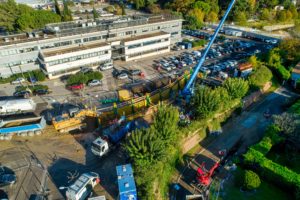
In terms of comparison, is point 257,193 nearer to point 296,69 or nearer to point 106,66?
point 296,69

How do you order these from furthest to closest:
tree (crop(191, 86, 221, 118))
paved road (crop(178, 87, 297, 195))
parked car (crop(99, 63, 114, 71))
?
1. parked car (crop(99, 63, 114, 71))
2. tree (crop(191, 86, 221, 118))
3. paved road (crop(178, 87, 297, 195))

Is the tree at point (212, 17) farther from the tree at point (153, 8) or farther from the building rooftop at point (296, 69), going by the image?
Result: the building rooftop at point (296, 69)

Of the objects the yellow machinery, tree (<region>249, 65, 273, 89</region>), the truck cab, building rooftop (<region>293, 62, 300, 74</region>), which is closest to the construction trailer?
the truck cab

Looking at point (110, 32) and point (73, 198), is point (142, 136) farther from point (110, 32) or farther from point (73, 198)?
point (110, 32)

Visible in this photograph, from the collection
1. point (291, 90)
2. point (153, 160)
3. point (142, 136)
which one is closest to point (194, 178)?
point (153, 160)

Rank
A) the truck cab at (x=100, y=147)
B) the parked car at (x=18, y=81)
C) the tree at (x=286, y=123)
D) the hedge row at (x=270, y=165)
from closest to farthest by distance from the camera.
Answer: the hedge row at (x=270, y=165), the truck cab at (x=100, y=147), the tree at (x=286, y=123), the parked car at (x=18, y=81)

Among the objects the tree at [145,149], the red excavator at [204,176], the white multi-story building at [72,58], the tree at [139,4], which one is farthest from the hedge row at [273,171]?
the tree at [139,4]

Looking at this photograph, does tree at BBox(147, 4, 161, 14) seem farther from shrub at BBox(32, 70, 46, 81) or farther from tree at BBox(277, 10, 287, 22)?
shrub at BBox(32, 70, 46, 81)
